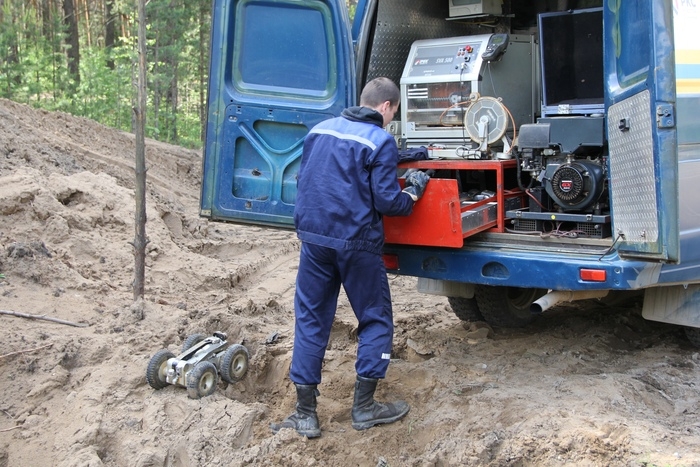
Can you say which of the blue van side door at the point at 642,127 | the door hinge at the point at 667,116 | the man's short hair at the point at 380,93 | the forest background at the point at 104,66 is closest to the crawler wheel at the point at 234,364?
the man's short hair at the point at 380,93

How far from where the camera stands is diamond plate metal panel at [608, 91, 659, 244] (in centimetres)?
413

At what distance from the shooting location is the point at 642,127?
4.16 m

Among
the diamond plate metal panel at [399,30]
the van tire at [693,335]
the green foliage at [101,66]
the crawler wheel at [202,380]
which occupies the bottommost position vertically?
the crawler wheel at [202,380]

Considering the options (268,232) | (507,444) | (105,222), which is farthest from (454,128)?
(268,232)

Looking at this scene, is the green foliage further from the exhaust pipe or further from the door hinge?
the door hinge

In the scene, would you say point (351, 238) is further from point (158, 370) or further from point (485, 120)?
point (485, 120)

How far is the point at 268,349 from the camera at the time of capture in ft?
17.8

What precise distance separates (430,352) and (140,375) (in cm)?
200

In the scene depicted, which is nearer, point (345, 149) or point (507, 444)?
point (507, 444)

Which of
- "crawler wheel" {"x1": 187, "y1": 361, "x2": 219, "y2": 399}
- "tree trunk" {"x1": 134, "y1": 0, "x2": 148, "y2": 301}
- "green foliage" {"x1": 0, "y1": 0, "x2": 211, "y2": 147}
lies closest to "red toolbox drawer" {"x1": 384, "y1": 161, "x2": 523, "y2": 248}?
"crawler wheel" {"x1": 187, "y1": 361, "x2": 219, "y2": 399}

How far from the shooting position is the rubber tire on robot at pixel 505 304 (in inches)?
241

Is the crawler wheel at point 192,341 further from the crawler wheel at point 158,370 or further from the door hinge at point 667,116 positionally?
the door hinge at point 667,116

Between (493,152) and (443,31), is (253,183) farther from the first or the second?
(443,31)

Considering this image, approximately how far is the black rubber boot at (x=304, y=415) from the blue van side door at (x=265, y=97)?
4.82ft
